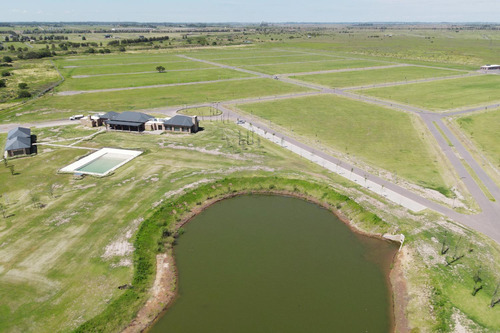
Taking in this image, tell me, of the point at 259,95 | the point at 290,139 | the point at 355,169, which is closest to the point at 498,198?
the point at 355,169

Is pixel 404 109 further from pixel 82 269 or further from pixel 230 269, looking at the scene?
pixel 82 269

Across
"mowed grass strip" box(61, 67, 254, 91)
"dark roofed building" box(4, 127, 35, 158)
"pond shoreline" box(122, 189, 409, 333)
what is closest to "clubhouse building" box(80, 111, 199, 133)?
"dark roofed building" box(4, 127, 35, 158)

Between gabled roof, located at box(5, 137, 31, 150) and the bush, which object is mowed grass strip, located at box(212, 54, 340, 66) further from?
gabled roof, located at box(5, 137, 31, 150)

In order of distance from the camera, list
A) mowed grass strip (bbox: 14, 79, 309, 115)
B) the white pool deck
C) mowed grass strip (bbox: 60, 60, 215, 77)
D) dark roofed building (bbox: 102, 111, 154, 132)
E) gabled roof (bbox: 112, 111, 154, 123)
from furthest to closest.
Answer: mowed grass strip (bbox: 60, 60, 215, 77)
mowed grass strip (bbox: 14, 79, 309, 115)
gabled roof (bbox: 112, 111, 154, 123)
dark roofed building (bbox: 102, 111, 154, 132)
the white pool deck

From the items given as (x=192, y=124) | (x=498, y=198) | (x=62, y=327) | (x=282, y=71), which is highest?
(x=282, y=71)

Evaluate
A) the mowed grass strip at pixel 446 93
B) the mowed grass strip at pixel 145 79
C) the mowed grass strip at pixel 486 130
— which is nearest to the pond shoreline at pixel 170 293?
the mowed grass strip at pixel 486 130

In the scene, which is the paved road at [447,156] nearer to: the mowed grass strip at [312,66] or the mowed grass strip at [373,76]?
the mowed grass strip at [373,76]

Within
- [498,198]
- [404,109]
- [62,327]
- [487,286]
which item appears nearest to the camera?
[62,327]
